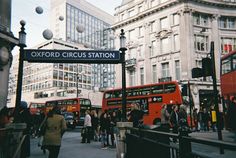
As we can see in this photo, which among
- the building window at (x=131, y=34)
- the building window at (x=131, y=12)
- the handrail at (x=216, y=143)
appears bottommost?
the handrail at (x=216, y=143)

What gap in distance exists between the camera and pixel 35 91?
238ft

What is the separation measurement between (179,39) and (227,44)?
6.80 meters

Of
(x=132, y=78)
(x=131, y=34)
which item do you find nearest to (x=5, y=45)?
(x=132, y=78)

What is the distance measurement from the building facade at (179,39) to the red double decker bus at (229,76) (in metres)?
17.6

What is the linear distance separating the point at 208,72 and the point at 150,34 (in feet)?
103

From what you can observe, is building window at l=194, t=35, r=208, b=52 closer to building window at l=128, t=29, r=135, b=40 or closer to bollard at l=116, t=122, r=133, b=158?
building window at l=128, t=29, r=135, b=40

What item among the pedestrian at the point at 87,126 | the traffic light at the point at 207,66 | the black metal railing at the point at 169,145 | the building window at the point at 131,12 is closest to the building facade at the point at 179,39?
the building window at the point at 131,12

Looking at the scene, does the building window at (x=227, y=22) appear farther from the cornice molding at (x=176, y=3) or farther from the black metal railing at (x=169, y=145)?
the black metal railing at (x=169, y=145)

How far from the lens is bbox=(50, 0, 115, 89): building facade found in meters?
84.2

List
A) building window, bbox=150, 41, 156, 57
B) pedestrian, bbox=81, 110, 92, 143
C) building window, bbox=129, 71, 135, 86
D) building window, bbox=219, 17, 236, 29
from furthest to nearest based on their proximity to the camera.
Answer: building window, bbox=129, 71, 135, 86 → building window, bbox=150, 41, 156, 57 → building window, bbox=219, 17, 236, 29 → pedestrian, bbox=81, 110, 92, 143

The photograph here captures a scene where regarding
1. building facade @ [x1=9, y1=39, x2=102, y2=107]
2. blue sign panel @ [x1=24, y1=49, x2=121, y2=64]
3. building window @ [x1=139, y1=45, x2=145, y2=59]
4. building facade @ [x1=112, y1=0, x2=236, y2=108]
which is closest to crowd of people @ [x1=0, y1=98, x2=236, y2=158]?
blue sign panel @ [x1=24, y1=49, x2=121, y2=64]

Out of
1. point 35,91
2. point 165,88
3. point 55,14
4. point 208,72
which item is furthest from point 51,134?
point 55,14

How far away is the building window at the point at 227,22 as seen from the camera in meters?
35.9

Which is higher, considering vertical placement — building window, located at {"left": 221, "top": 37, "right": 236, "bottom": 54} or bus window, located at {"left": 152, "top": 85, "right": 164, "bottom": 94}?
building window, located at {"left": 221, "top": 37, "right": 236, "bottom": 54}
